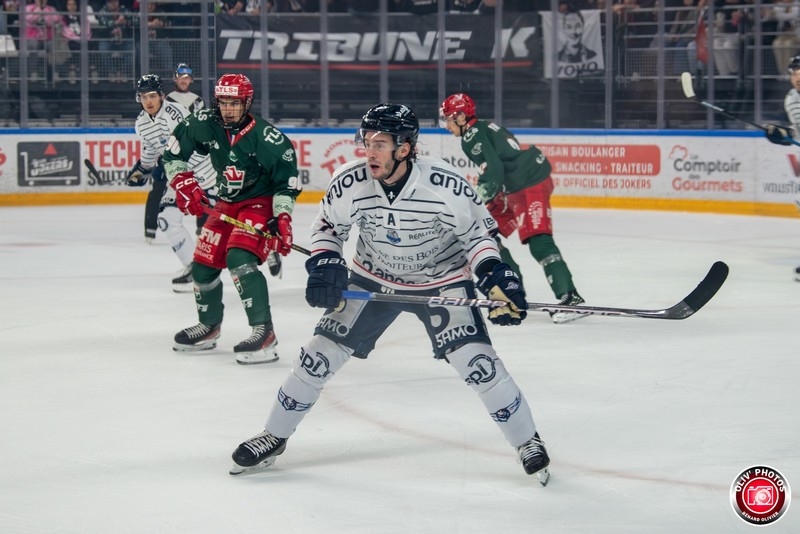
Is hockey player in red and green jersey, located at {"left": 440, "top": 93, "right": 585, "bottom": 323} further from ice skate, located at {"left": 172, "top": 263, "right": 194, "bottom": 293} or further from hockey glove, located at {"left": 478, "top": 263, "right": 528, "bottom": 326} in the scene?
hockey glove, located at {"left": 478, "top": 263, "right": 528, "bottom": 326}

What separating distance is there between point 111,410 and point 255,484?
4.05ft

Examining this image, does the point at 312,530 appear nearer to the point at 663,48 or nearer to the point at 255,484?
the point at 255,484

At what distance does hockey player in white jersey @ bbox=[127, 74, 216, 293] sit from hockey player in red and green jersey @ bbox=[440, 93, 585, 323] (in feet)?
6.69

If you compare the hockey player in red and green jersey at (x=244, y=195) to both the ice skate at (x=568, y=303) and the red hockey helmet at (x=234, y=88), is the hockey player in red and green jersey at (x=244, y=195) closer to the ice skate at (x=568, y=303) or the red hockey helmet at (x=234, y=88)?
the red hockey helmet at (x=234, y=88)

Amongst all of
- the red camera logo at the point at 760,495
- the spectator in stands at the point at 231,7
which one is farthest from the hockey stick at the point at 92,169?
the red camera logo at the point at 760,495

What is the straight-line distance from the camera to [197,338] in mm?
6086

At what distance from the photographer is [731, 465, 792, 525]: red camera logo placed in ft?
11.3

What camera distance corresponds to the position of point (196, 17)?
13766 millimetres

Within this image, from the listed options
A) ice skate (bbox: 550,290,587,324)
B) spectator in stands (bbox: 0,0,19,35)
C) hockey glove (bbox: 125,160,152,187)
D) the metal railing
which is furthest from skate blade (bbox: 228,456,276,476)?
spectator in stands (bbox: 0,0,19,35)

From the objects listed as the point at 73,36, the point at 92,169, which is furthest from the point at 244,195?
the point at 73,36

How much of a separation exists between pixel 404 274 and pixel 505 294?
15.2 inches

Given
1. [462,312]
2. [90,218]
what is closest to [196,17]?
[90,218]

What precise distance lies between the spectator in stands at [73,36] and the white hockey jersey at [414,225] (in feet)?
34.2

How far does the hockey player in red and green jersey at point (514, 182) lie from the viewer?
23.0 feet
